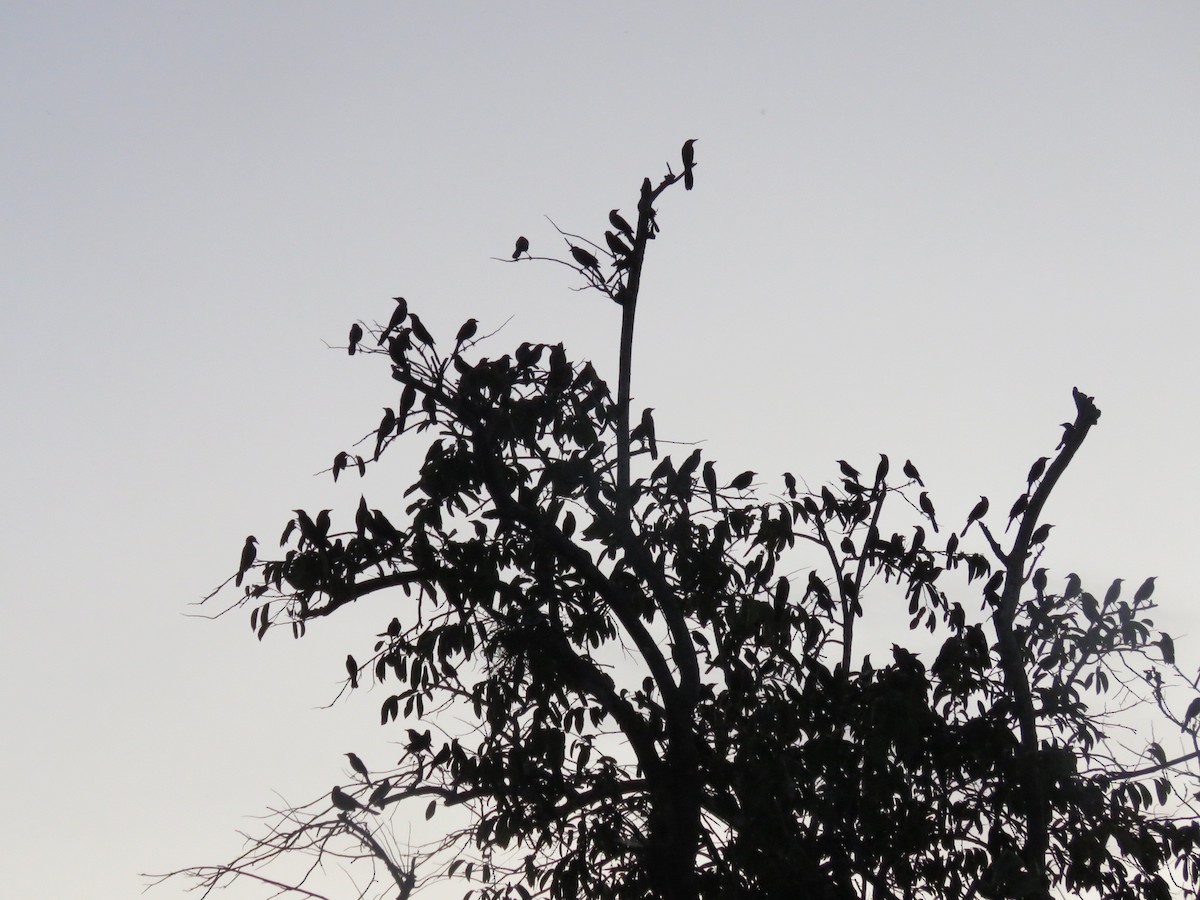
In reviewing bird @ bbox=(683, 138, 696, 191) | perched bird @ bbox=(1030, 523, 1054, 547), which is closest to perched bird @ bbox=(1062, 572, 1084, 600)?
perched bird @ bbox=(1030, 523, 1054, 547)

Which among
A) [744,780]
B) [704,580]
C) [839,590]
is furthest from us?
[839,590]

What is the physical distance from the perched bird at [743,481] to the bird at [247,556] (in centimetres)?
206

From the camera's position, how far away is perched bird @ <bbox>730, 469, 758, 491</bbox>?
543cm

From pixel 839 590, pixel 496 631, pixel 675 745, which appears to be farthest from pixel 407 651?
pixel 839 590

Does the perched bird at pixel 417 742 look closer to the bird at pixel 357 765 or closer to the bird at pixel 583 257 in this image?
the bird at pixel 357 765

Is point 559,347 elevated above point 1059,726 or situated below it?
above

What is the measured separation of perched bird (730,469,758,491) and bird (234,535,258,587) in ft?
6.74

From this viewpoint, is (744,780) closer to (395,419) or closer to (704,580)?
(704,580)

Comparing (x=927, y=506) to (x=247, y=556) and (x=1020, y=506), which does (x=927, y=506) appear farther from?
(x=247, y=556)

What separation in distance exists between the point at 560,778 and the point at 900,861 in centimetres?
151

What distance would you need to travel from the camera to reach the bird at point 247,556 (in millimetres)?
4988

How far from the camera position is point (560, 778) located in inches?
203

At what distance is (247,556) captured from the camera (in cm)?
503

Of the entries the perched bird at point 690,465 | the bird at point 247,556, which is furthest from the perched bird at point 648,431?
the bird at point 247,556
